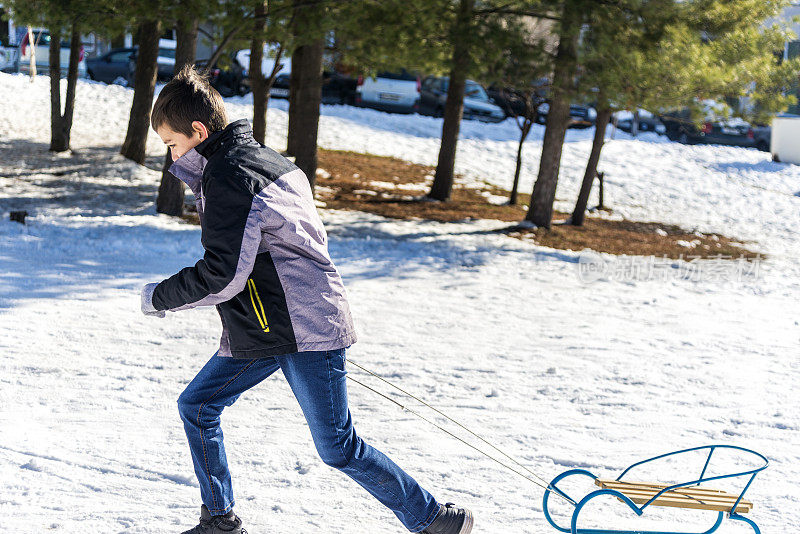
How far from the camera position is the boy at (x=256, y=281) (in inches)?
104

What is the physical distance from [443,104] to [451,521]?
21.9 metres

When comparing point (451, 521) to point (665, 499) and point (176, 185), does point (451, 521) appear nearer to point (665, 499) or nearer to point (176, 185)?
point (665, 499)

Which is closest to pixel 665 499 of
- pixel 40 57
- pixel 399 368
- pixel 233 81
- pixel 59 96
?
pixel 399 368

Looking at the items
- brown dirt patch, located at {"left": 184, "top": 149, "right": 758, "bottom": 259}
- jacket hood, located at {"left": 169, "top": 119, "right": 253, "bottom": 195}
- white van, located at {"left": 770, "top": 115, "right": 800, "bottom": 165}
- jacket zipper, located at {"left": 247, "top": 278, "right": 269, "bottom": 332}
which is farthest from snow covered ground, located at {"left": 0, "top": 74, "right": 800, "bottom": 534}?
white van, located at {"left": 770, "top": 115, "right": 800, "bottom": 165}

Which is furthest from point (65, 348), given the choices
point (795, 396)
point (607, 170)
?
point (607, 170)

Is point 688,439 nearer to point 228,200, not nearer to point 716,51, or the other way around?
point 228,200

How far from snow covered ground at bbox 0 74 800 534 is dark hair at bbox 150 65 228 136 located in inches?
63.9

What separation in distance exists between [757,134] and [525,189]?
11.2 meters

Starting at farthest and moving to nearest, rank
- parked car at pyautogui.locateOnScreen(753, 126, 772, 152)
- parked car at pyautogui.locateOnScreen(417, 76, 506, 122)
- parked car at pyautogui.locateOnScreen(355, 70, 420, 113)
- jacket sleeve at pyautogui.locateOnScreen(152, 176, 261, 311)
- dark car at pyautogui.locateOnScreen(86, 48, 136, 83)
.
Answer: parked car at pyautogui.locateOnScreen(753, 126, 772, 152) → parked car at pyautogui.locateOnScreen(417, 76, 506, 122) → parked car at pyautogui.locateOnScreen(355, 70, 420, 113) → dark car at pyautogui.locateOnScreen(86, 48, 136, 83) → jacket sleeve at pyautogui.locateOnScreen(152, 176, 261, 311)

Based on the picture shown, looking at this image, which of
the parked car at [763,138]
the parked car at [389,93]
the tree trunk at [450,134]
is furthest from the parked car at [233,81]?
the parked car at [763,138]

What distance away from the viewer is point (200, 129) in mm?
2801

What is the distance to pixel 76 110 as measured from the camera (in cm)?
1916

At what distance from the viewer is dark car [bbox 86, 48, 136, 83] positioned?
23578mm

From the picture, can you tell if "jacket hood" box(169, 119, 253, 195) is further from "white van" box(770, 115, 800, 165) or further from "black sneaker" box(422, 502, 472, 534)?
"white van" box(770, 115, 800, 165)
